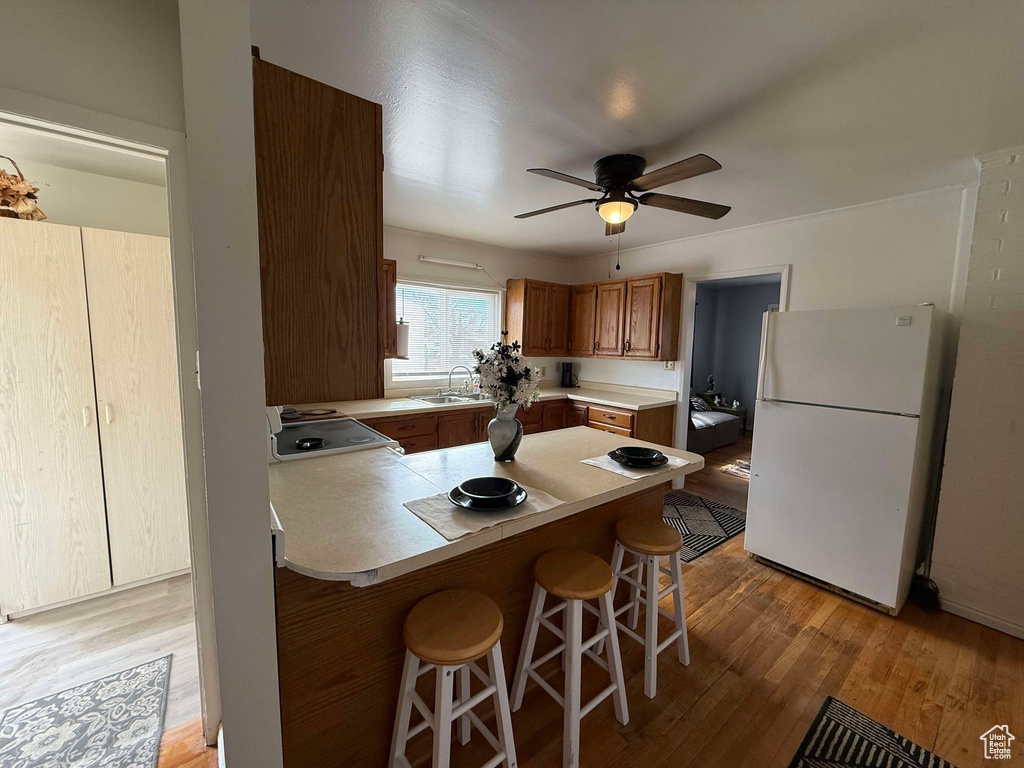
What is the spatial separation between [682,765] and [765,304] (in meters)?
6.36

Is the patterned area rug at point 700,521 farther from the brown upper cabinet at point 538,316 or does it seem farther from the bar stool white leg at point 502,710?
the brown upper cabinet at point 538,316

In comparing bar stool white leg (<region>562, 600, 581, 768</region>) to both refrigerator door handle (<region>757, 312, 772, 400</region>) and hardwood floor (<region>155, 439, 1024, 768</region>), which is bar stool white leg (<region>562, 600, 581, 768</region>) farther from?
refrigerator door handle (<region>757, 312, 772, 400</region>)

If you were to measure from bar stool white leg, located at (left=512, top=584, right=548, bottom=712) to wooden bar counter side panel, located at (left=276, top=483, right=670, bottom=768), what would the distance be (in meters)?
0.19

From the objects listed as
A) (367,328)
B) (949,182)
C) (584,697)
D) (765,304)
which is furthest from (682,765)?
(765,304)

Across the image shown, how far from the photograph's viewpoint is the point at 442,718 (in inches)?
43.2

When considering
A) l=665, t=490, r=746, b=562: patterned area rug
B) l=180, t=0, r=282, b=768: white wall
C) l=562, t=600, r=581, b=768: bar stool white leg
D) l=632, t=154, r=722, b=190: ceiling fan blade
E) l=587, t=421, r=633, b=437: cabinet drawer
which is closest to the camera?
l=180, t=0, r=282, b=768: white wall

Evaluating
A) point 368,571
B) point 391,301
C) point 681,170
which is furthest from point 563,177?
point 391,301

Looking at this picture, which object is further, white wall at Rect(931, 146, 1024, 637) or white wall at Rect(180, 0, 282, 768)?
white wall at Rect(931, 146, 1024, 637)

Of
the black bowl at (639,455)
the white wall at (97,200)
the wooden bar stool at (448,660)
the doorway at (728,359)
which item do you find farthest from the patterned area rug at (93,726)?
the doorway at (728,359)

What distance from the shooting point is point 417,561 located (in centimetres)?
102

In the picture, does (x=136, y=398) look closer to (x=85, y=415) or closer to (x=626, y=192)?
(x=85, y=415)

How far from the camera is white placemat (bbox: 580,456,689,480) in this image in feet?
5.39

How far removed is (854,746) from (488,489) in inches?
67.9

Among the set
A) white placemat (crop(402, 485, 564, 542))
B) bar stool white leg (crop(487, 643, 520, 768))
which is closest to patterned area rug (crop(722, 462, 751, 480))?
white placemat (crop(402, 485, 564, 542))
